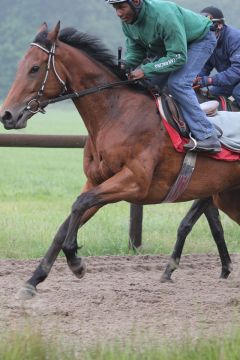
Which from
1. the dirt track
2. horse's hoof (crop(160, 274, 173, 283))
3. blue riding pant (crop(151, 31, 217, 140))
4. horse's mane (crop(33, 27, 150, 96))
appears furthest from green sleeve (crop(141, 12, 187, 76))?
horse's hoof (crop(160, 274, 173, 283))

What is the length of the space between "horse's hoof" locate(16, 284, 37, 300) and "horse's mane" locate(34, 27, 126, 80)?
1744mm

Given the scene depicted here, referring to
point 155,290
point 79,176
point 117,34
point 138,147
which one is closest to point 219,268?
point 155,290

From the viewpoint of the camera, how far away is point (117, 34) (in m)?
77.6

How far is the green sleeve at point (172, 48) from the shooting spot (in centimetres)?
694

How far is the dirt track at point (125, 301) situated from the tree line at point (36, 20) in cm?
6424

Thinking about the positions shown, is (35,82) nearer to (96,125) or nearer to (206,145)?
(96,125)

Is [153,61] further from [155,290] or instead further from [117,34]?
[117,34]

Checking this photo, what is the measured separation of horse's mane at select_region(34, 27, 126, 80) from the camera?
23.5 feet

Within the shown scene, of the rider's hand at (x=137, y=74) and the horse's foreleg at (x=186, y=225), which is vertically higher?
the rider's hand at (x=137, y=74)

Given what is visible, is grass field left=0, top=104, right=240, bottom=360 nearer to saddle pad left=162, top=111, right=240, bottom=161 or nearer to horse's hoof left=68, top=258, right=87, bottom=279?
horse's hoof left=68, top=258, right=87, bottom=279

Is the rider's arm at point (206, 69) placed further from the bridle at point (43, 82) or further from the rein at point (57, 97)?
the bridle at point (43, 82)

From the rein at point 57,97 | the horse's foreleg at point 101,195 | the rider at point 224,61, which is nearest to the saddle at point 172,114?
the rein at point 57,97

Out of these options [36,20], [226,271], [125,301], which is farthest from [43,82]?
[36,20]

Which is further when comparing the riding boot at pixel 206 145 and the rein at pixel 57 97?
the riding boot at pixel 206 145
